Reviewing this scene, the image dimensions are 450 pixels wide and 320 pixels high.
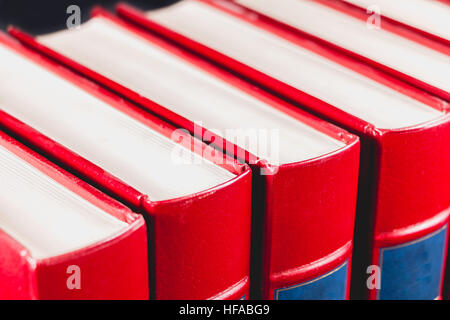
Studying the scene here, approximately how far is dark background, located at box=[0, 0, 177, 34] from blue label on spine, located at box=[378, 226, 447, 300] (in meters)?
0.52

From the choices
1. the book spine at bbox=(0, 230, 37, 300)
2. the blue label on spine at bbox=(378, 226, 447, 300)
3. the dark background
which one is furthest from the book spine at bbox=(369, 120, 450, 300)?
the dark background

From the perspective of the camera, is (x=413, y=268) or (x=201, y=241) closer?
(x=201, y=241)

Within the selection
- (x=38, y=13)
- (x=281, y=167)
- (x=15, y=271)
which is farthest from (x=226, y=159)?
(x=38, y=13)

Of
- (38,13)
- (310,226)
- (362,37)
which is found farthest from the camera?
(38,13)

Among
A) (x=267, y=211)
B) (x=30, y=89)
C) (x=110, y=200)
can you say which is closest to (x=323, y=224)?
(x=267, y=211)

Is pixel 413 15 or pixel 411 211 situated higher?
pixel 413 15

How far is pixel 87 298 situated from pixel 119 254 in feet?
0.10

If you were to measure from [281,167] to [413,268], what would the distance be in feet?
0.60

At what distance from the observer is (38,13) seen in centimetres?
91

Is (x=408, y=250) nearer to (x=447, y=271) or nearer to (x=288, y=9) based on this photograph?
(x=447, y=271)

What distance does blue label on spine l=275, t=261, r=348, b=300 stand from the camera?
0.55m

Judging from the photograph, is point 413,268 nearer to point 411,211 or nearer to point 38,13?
point 411,211

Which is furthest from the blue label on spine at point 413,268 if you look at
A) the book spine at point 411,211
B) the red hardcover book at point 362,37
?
the red hardcover book at point 362,37

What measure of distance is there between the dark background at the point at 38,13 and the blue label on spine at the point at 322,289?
50 cm
